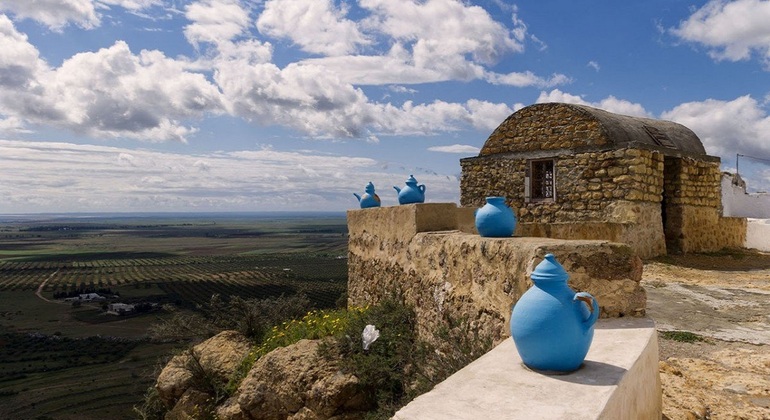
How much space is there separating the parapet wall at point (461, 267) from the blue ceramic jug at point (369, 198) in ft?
0.67

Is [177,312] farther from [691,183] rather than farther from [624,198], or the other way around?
[691,183]

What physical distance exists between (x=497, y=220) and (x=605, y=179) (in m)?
6.13

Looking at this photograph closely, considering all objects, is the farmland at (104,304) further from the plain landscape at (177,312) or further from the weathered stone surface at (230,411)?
the weathered stone surface at (230,411)

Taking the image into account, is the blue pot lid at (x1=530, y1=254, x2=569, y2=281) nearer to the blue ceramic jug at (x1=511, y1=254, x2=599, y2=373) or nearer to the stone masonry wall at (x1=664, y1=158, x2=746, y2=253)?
the blue ceramic jug at (x1=511, y1=254, x2=599, y2=373)

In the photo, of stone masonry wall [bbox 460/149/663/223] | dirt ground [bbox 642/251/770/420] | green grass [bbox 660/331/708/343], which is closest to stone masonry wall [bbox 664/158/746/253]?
stone masonry wall [bbox 460/149/663/223]

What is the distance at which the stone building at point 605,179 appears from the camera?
975 cm

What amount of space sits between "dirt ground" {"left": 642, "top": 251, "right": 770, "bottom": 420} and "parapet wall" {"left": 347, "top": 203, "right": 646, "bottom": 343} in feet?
2.31

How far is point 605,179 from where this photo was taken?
10.1 m

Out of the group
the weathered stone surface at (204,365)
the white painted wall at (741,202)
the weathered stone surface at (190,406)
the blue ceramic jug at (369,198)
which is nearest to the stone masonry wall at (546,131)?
the blue ceramic jug at (369,198)

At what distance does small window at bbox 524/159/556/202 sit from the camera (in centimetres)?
1145

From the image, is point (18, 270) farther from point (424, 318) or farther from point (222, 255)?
point (424, 318)

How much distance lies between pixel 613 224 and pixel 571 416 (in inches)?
313

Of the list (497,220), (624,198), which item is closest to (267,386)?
(497,220)

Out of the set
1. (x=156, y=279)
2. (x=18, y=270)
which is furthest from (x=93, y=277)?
(x=18, y=270)
